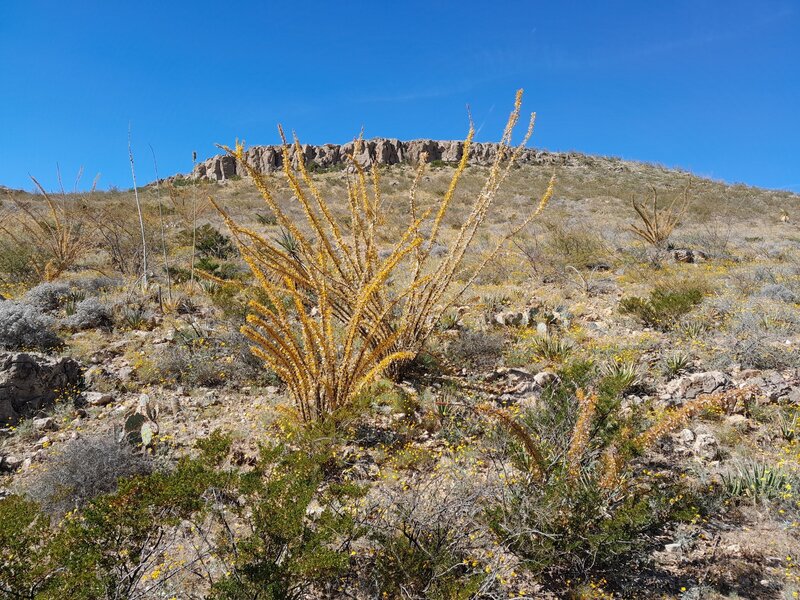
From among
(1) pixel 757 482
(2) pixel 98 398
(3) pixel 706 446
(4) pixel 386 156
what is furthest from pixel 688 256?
(4) pixel 386 156

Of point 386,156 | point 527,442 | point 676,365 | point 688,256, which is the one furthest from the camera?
point 386,156

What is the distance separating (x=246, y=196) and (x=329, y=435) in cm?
2368

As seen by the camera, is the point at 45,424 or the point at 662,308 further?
the point at 662,308

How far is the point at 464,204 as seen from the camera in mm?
21875

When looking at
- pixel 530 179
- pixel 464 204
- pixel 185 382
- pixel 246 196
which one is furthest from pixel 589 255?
pixel 530 179

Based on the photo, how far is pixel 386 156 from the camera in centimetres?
4203

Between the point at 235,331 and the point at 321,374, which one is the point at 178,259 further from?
the point at 321,374

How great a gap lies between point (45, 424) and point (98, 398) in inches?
15.5

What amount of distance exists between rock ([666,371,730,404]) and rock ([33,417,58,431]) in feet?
15.8

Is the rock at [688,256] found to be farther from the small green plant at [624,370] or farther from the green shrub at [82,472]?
the green shrub at [82,472]

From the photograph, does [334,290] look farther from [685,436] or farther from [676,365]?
[676,365]

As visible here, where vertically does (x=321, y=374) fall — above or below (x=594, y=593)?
above

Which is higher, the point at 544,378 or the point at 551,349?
the point at 551,349

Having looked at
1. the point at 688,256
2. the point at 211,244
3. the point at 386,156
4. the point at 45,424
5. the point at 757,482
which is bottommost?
the point at 757,482
